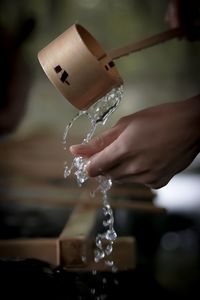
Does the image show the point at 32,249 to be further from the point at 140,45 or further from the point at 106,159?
the point at 140,45

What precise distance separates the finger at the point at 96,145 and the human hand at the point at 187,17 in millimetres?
569

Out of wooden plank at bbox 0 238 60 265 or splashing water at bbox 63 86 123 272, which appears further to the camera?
wooden plank at bbox 0 238 60 265

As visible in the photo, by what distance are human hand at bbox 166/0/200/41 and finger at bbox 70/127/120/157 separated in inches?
22.4

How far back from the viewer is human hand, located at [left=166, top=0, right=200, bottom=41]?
4.43 feet

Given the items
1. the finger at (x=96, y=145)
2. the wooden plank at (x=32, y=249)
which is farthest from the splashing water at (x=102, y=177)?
the wooden plank at (x=32, y=249)

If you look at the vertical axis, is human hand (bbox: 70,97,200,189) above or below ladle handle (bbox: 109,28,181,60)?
below

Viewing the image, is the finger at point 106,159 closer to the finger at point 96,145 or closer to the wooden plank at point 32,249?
the finger at point 96,145

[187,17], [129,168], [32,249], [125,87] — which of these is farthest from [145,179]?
[125,87]

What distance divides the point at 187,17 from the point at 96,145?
656 millimetres

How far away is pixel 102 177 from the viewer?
3.28 feet

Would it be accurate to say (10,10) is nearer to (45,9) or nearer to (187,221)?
(45,9)

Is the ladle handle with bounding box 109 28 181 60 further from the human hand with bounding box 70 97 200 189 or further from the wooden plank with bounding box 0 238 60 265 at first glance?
the wooden plank with bounding box 0 238 60 265

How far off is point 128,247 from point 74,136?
56cm

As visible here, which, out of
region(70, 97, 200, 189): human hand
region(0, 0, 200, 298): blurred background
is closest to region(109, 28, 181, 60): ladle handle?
region(70, 97, 200, 189): human hand
